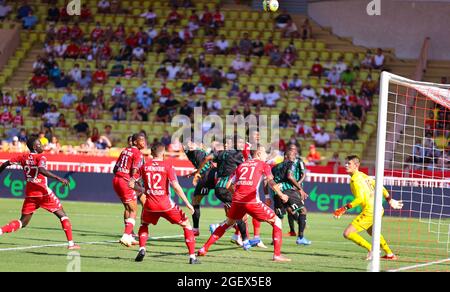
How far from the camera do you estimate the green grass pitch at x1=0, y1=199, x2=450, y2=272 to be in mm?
14141

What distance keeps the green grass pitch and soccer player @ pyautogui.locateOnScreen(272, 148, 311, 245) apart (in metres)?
0.63

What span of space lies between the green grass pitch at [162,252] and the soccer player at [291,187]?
630 millimetres

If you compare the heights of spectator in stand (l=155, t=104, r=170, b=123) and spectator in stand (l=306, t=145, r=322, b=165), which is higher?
spectator in stand (l=155, t=104, r=170, b=123)

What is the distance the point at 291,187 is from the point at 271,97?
15.7m

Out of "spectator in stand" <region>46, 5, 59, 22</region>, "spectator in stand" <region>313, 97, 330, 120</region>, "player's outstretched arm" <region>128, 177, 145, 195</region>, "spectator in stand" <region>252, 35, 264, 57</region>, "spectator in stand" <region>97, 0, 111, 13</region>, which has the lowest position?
"player's outstretched arm" <region>128, 177, 145, 195</region>

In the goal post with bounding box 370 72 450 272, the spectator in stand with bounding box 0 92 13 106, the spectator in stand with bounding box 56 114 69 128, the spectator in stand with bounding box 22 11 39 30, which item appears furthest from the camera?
the spectator in stand with bounding box 22 11 39 30

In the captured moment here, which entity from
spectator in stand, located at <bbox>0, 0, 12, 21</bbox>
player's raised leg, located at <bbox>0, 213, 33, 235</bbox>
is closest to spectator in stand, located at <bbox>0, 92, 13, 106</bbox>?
spectator in stand, located at <bbox>0, 0, 12, 21</bbox>

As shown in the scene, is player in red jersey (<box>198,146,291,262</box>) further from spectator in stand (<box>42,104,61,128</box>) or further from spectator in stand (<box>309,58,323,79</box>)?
spectator in stand (<box>42,104,61,128</box>)

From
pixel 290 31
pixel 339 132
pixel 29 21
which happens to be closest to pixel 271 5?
pixel 339 132

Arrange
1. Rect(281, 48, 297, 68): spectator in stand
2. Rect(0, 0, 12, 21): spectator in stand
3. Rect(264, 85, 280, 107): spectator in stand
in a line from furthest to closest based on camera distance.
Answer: Rect(0, 0, 12, 21): spectator in stand → Rect(281, 48, 297, 68): spectator in stand → Rect(264, 85, 280, 107): spectator in stand
